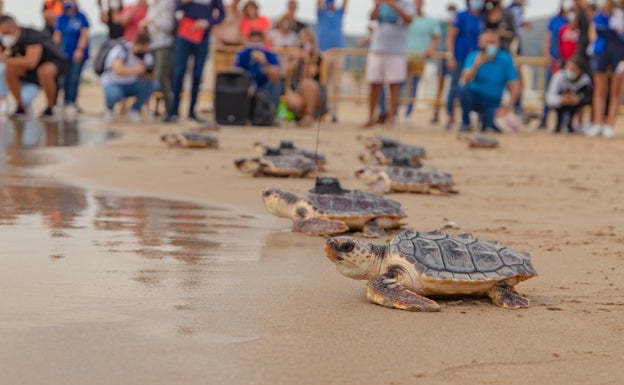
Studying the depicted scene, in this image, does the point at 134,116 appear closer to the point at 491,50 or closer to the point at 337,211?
the point at 491,50

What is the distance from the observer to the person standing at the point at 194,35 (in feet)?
47.1

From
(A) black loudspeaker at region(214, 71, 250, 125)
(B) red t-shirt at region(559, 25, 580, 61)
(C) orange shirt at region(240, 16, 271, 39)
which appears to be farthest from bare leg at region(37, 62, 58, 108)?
(B) red t-shirt at region(559, 25, 580, 61)

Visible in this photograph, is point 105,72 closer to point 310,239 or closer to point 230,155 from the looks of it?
point 230,155

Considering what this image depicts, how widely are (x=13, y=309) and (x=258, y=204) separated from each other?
3235 mm

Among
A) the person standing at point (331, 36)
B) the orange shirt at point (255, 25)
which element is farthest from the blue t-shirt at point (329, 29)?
the orange shirt at point (255, 25)

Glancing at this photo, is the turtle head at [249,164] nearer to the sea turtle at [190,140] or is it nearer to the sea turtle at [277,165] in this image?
the sea turtle at [277,165]

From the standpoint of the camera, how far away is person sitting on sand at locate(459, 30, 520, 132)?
14297 mm

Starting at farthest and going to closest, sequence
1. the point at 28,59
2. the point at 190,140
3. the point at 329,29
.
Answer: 1. the point at 329,29
2. the point at 28,59
3. the point at 190,140

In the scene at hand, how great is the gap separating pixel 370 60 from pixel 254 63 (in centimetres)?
153

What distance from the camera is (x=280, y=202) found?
5.63 metres

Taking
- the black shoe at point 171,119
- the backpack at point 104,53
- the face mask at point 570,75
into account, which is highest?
the face mask at point 570,75

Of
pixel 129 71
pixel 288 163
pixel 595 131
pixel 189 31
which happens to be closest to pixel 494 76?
pixel 595 131

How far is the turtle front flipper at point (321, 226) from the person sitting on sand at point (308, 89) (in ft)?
30.4

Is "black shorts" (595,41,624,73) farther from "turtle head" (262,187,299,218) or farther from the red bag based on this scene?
"turtle head" (262,187,299,218)
